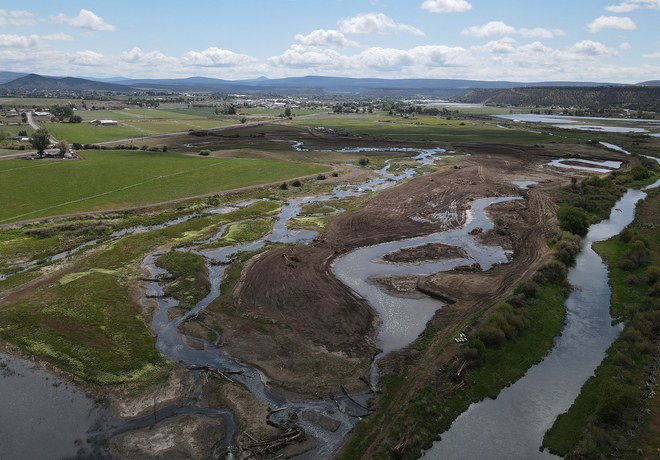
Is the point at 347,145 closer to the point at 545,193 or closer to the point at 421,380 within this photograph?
the point at 545,193

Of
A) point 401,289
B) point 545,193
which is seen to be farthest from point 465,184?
point 401,289

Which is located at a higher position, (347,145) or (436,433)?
(347,145)

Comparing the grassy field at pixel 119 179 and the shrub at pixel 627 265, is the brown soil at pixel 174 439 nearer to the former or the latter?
the shrub at pixel 627 265

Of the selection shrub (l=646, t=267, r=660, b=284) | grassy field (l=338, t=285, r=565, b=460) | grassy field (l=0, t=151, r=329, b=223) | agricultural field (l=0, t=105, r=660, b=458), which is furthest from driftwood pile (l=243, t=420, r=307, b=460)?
grassy field (l=0, t=151, r=329, b=223)

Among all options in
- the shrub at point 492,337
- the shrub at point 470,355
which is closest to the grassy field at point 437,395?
the shrub at point 492,337

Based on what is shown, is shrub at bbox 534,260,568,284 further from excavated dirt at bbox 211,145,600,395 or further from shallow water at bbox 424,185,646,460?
shallow water at bbox 424,185,646,460
